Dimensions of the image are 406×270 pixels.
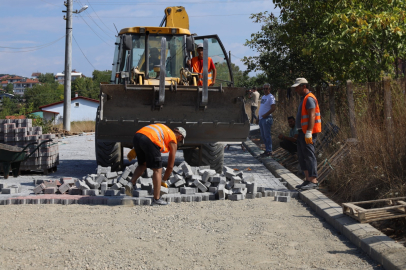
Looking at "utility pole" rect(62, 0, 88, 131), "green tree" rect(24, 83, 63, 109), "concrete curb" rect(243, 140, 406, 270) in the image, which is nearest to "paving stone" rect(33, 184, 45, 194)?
"concrete curb" rect(243, 140, 406, 270)

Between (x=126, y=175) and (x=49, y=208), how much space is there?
1.66m

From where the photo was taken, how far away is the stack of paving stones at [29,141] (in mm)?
10344

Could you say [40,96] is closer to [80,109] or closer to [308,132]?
[80,109]

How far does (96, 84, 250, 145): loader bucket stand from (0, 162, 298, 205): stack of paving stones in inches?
34.8

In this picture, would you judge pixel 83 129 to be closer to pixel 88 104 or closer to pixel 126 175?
pixel 126 175

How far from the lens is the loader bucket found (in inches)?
365

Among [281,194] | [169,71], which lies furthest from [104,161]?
[281,194]

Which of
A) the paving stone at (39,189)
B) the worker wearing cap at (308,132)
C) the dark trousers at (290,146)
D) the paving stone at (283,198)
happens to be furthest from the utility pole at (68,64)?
the paving stone at (283,198)

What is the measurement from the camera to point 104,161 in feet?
33.6

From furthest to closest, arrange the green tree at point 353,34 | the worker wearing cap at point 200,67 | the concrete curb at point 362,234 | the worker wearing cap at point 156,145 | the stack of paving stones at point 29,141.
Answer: the worker wearing cap at point 200,67 → the stack of paving stones at point 29,141 → the green tree at point 353,34 → the worker wearing cap at point 156,145 → the concrete curb at point 362,234

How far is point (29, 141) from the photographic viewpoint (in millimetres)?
10500

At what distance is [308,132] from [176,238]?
3583 millimetres

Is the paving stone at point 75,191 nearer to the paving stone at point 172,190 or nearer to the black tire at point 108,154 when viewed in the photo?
the paving stone at point 172,190

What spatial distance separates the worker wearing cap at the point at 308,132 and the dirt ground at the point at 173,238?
1082 millimetres
